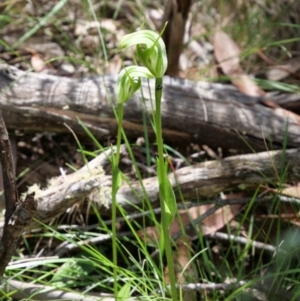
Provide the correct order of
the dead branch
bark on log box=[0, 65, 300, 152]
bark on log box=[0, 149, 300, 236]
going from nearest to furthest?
1. the dead branch
2. bark on log box=[0, 149, 300, 236]
3. bark on log box=[0, 65, 300, 152]

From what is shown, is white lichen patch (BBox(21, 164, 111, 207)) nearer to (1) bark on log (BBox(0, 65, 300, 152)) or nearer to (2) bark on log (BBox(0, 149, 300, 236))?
(2) bark on log (BBox(0, 149, 300, 236))

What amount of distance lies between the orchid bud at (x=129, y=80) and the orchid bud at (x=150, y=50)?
7cm

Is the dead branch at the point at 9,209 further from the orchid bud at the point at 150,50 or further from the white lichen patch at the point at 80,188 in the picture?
the orchid bud at the point at 150,50

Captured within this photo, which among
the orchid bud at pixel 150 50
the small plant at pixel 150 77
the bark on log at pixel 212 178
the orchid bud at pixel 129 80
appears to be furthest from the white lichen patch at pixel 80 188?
the orchid bud at pixel 150 50

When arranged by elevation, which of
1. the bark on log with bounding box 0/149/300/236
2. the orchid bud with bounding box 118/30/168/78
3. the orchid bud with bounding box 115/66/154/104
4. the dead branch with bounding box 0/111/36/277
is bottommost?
the bark on log with bounding box 0/149/300/236

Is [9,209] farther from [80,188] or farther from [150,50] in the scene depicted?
[150,50]

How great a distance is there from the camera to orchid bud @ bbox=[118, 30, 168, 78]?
46.0 inches

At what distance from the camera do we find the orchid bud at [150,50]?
117 centimetres

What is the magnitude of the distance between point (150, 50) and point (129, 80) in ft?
0.40

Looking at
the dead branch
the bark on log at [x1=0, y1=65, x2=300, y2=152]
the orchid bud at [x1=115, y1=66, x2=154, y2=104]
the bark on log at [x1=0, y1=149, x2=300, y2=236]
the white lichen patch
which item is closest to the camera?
the orchid bud at [x1=115, y1=66, x2=154, y2=104]

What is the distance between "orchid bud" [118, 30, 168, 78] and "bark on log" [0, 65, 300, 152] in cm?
95

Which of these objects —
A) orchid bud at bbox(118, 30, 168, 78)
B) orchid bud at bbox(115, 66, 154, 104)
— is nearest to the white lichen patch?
orchid bud at bbox(115, 66, 154, 104)

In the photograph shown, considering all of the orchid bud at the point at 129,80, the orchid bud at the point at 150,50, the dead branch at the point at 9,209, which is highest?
the orchid bud at the point at 150,50

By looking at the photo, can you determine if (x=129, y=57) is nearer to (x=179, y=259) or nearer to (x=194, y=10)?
(x=194, y=10)
